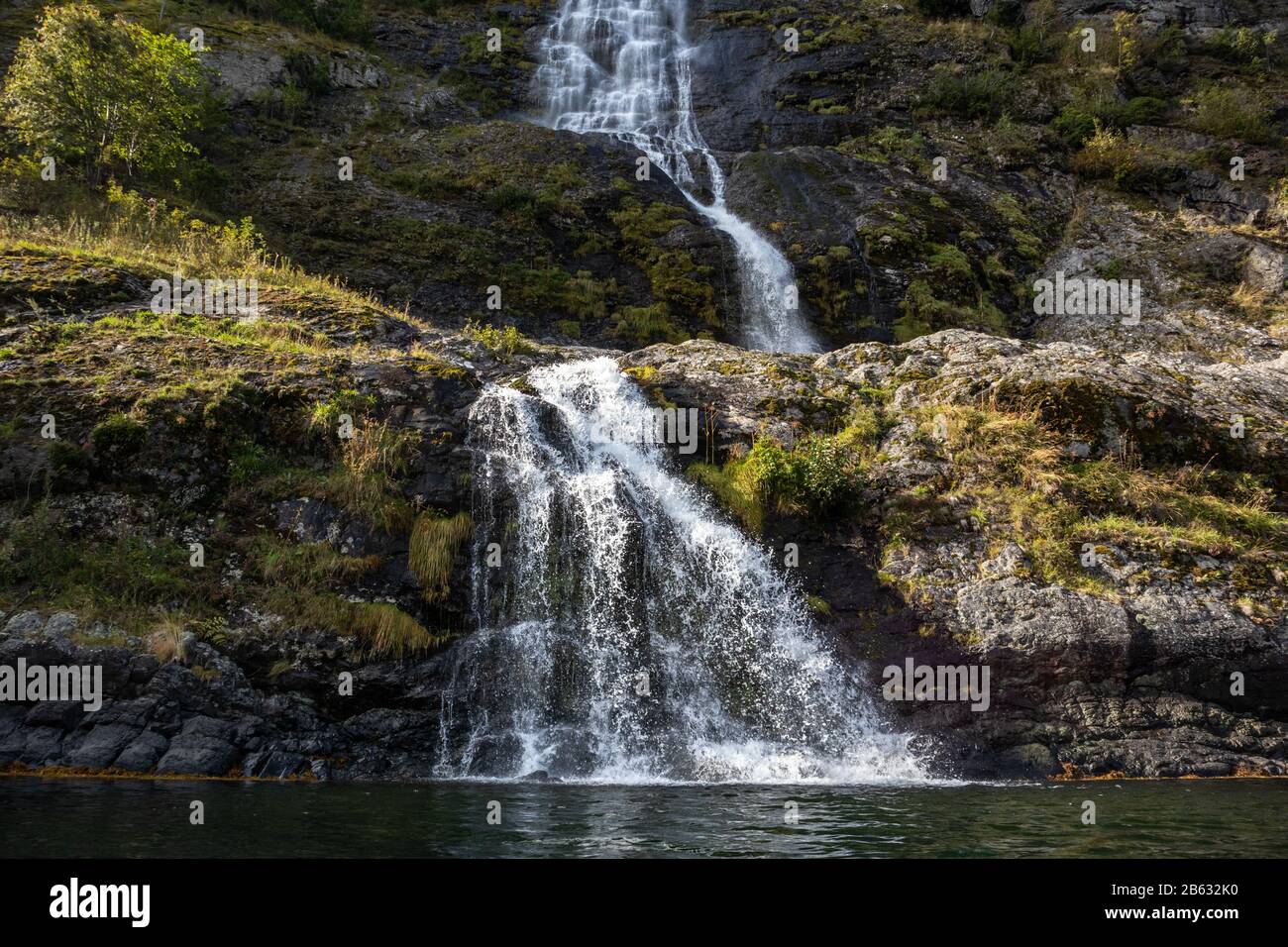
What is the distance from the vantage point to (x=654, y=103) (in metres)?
33.7

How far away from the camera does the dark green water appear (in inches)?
233

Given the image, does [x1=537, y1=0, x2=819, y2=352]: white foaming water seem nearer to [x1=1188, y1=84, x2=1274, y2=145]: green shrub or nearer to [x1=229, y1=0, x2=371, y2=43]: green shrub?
[x1=229, y1=0, x2=371, y2=43]: green shrub

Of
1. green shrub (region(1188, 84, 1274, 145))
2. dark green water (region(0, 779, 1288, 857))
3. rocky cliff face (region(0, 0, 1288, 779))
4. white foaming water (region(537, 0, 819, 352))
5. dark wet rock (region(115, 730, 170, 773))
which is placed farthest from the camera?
green shrub (region(1188, 84, 1274, 145))

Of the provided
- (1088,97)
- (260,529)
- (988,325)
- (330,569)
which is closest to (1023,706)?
(330,569)

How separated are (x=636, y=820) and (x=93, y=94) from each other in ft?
74.1

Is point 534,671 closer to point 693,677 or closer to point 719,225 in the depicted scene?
point 693,677

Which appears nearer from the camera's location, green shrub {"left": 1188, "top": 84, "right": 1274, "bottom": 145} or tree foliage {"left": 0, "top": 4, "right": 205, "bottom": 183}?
tree foliage {"left": 0, "top": 4, "right": 205, "bottom": 183}

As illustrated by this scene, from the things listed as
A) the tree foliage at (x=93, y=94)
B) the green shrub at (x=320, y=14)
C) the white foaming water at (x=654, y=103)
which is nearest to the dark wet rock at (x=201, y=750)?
the white foaming water at (x=654, y=103)

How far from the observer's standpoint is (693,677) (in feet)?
36.8

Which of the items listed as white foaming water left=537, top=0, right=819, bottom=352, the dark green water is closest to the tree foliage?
white foaming water left=537, top=0, right=819, bottom=352

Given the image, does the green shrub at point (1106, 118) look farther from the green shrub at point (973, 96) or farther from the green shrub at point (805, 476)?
the green shrub at point (805, 476)

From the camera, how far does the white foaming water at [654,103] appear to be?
2288 cm

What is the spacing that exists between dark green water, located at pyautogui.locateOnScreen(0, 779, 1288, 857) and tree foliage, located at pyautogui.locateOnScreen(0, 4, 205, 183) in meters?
17.9

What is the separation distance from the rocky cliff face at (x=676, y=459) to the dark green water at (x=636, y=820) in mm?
1405
